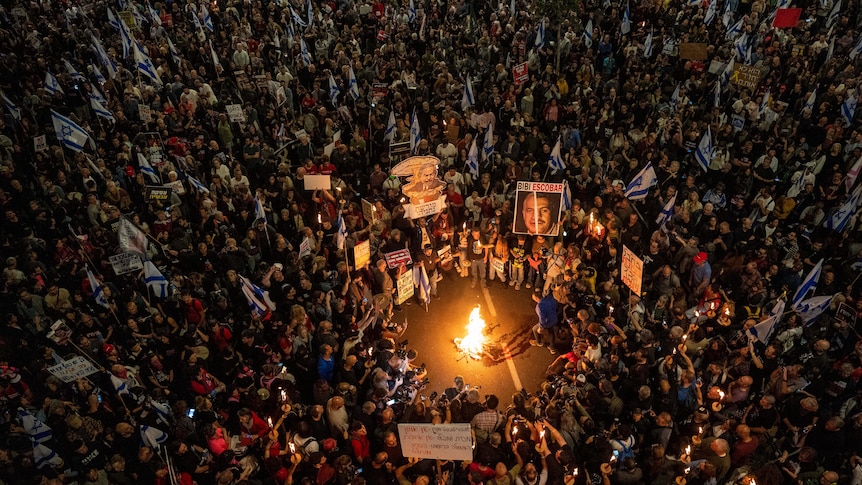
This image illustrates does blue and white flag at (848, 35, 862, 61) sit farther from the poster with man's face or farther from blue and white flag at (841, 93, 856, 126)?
the poster with man's face

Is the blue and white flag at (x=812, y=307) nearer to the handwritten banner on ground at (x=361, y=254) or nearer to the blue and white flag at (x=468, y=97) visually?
the handwritten banner on ground at (x=361, y=254)

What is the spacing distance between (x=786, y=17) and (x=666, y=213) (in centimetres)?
1186

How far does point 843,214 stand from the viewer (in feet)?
35.3

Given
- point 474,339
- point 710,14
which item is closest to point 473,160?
point 474,339

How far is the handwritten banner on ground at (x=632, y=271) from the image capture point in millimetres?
9219

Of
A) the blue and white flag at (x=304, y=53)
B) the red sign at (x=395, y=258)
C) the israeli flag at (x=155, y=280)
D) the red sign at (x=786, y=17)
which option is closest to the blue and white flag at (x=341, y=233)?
the red sign at (x=395, y=258)

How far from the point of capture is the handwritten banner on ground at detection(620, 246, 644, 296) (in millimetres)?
9219

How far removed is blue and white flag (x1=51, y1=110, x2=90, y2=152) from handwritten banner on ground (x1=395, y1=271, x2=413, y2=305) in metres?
8.17

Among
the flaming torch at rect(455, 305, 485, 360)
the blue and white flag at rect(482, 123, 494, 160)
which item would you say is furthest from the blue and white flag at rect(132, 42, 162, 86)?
the flaming torch at rect(455, 305, 485, 360)

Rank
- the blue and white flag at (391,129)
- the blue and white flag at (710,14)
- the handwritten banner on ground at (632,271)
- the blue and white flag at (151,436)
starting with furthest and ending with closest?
the blue and white flag at (710,14)
the blue and white flag at (391,129)
the handwritten banner on ground at (632,271)
the blue and white flag at (151,436)

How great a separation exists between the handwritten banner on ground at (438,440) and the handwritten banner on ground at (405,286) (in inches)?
153

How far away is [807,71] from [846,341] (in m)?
11.0

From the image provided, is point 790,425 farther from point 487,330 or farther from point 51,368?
point 51,368

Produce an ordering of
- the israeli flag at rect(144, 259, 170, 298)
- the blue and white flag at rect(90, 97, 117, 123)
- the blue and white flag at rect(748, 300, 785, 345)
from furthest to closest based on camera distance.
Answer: the blue and white flag at rect(90, 97, 117, 123)
the israeli flag at rect(144, 259, 170, 298)
the blue and white flag at rect(748, 300, 785, 345)
